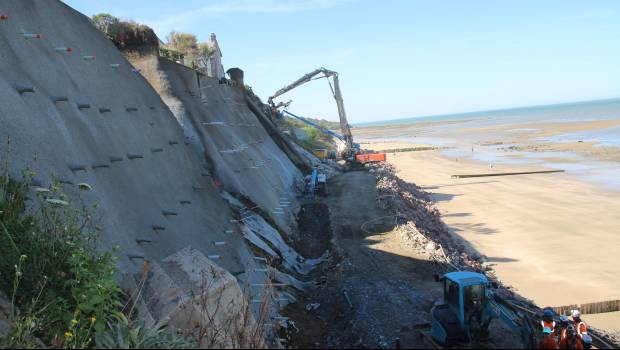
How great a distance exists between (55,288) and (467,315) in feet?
28.7

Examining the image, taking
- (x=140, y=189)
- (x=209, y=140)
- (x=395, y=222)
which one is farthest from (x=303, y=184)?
(x=140, y=189)

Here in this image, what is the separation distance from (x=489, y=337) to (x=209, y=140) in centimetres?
1325

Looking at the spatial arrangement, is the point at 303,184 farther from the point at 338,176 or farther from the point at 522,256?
the point at 522,256

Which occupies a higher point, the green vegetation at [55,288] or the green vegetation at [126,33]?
the green vegetation at [126,33]

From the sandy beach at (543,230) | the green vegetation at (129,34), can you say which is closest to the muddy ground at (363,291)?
the sandy beach at (543,230)

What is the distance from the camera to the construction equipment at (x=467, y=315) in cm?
1110

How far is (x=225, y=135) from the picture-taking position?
963 inches

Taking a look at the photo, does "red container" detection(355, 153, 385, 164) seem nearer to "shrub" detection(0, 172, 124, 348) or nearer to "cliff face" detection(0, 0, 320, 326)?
"cliff face" detection(0, 0, 320, 326)

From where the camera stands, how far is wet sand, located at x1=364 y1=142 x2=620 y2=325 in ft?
60.2

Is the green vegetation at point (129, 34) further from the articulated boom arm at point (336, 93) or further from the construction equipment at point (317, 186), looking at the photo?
the articulated boom arm at point (336, 93)

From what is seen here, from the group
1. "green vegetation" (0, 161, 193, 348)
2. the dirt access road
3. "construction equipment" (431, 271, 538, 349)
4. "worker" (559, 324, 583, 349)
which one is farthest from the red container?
"green vegetation" (0, 161, 193, 348)

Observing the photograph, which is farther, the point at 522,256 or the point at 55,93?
the point at 522,256

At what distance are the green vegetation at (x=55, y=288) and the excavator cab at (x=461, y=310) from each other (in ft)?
22.6

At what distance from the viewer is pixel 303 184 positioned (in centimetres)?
3525
